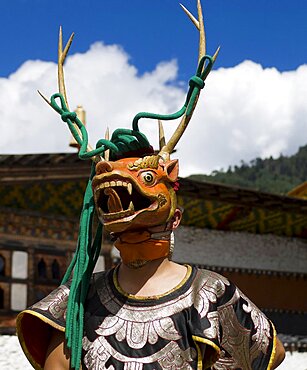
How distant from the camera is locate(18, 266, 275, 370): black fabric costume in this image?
3.26 meters

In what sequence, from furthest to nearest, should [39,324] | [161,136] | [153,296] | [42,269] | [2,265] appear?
[42,269], [2,265], [161,136], [39,324], [153,296]

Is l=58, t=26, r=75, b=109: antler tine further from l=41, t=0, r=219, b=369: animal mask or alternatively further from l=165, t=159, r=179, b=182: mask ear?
l=165, t=159, r=179, b=182: mask ear

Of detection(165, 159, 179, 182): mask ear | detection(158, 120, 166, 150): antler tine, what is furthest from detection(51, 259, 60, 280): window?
detection(165, 159, 179, 182): mask ear

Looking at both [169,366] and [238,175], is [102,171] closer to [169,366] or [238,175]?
[169,366]

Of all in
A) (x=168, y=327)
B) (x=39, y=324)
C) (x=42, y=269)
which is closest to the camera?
(x=168, y=327)

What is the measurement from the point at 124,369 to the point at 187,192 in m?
8.07

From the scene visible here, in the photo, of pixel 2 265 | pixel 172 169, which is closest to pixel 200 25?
pixel 172 169

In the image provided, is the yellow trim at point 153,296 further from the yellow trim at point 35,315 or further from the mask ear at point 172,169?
the mask ear at point 172,169

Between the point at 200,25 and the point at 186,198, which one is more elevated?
the point at 200,25

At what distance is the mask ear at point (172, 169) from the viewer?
3.53 m

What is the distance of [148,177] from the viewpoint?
134 inches

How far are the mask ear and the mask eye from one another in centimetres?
11

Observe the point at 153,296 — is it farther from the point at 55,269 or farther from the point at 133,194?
the point at 55,269

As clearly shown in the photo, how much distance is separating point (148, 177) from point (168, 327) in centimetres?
68
